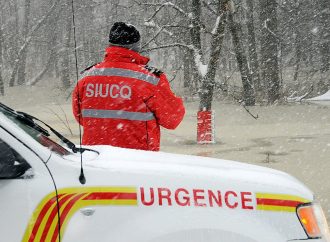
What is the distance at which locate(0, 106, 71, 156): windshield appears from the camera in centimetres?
297

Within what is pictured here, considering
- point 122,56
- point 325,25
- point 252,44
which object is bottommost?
point 252,44

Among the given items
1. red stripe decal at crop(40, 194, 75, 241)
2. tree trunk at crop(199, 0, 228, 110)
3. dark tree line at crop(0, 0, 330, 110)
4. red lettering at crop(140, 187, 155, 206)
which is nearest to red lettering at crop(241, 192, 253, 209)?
red lettering at crop(140, 187, 155, 206)

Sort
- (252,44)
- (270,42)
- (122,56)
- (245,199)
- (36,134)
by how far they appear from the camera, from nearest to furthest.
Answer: (245,199)
(36,134)
(122,56)
(270,42)
(252,44)

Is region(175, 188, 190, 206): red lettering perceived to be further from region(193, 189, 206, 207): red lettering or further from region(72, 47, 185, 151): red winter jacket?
region(72, 47, 185, 151): red winter jacket

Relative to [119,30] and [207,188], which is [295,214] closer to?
[207,188]

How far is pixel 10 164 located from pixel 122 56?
2.26 metres

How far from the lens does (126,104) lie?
446 centimetres

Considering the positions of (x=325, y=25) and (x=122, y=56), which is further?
(x=325, y=25)

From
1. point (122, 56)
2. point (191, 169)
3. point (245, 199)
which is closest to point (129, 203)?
point (191, 169)

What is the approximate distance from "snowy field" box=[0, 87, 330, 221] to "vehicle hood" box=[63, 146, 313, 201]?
404cm

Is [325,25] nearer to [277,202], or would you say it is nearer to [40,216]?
[277,202]

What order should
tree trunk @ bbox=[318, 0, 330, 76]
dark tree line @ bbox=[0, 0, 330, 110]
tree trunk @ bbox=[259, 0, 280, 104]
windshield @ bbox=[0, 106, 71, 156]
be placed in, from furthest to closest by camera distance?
1. tree trunk @ bbox=[318, 0, 330, 76]
2. tree trunk @ bbox=[259, 0, 280, 104]
3. dark tree line @ bbox=[0, 0, 330, 110]
4. windshield @ bbox=[0, 106, 71, 156]

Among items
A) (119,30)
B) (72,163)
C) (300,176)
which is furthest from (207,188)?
(300,176)

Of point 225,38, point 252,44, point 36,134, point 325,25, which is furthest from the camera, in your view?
point 325,25
